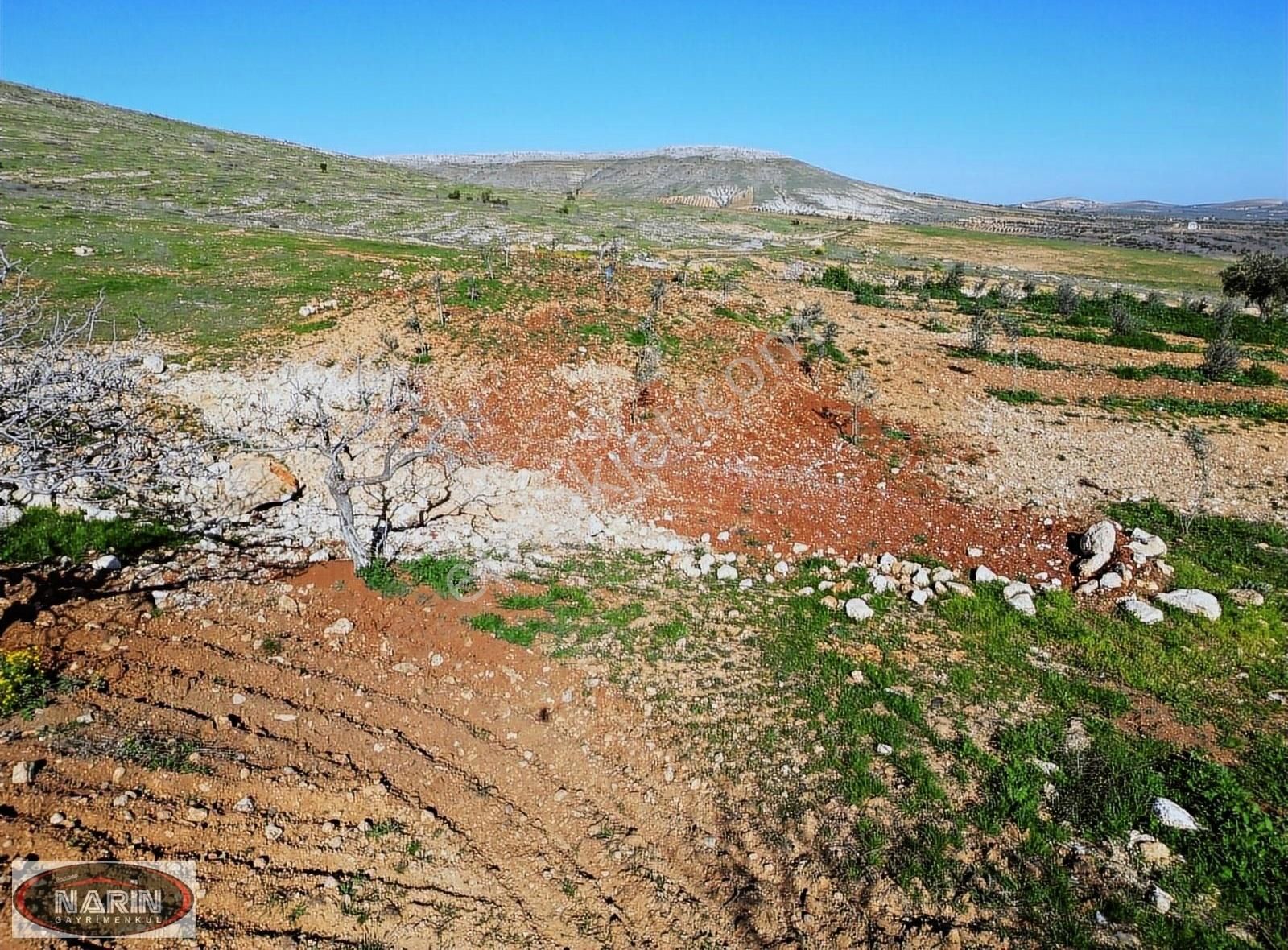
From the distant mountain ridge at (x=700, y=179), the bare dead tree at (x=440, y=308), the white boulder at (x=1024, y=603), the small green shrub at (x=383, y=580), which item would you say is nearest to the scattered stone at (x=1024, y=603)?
the white boulder at (x=1024, y=603)

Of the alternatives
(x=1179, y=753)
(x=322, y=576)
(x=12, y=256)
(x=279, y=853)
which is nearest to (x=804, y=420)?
(x=1179, y=753)

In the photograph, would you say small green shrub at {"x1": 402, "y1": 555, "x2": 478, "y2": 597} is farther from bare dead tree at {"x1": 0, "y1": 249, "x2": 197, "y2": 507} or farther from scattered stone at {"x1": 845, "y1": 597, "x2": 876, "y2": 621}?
scattered stone at {"x1": 845, "y1": 597, "x2": 876, "y2": 621}

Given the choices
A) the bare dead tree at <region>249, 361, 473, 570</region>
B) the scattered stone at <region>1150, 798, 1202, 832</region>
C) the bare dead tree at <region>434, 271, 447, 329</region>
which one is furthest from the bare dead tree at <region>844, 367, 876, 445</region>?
the bare dead tree at <region>434, 271, 447, 329</region>

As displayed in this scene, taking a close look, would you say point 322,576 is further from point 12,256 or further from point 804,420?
point 12,256

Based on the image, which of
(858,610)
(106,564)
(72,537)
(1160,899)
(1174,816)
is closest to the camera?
(1160,899)

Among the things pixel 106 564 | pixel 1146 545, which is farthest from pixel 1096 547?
pixel 106 564

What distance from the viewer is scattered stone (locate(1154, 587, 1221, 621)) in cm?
1005

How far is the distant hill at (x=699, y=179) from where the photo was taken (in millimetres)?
128250

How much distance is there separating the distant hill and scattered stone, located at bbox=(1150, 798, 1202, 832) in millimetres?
120281

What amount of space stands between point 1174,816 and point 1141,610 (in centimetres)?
471

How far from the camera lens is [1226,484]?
14977 millimetres

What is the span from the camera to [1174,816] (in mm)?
6449

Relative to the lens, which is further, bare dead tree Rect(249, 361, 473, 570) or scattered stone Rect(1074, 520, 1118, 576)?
bare dead tree Rect(249, 361, 473, 570)

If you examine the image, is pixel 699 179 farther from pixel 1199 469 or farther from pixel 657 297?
pixel 1199 469
